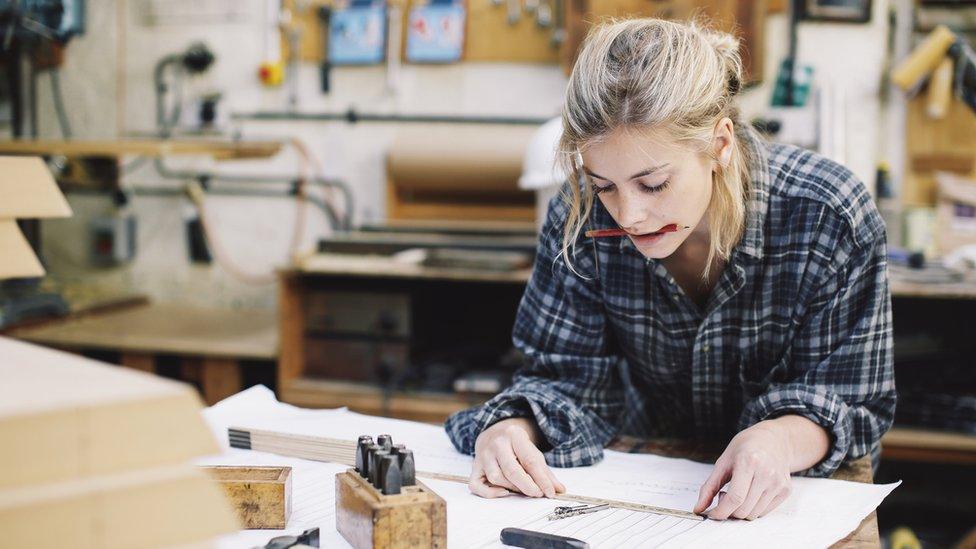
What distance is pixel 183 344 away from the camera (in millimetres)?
2592

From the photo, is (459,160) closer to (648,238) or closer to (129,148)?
(129,148)

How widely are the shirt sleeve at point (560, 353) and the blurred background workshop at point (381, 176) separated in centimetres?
88

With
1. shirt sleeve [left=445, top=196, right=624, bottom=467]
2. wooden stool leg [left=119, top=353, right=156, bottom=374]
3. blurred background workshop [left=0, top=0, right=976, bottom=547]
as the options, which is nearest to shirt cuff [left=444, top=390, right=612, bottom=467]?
shirt sleeve [left=445, top=196, right=624, bottom=467]

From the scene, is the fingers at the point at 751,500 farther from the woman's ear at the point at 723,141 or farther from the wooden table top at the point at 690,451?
the woman's ear at the point at 723,141

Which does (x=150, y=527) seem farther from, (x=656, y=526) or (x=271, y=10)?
(x=271, y=10)

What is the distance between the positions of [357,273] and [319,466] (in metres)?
A: 1.29

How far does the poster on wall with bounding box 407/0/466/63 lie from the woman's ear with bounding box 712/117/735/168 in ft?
6.26

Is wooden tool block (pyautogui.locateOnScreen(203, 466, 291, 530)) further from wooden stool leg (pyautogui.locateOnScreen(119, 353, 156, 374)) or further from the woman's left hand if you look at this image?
wooden stool leg (pyautogui.locateOnScreen(119, 353, 156, 374))

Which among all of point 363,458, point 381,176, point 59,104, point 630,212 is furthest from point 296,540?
point 59,104

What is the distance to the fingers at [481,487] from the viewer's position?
1021mm

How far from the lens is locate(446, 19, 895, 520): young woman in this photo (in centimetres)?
107

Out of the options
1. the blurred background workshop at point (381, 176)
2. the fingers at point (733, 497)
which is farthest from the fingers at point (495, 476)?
the blurred background workshop at point (381, 176)

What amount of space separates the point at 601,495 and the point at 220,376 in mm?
1859

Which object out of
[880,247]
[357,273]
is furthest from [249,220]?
[880,247]
